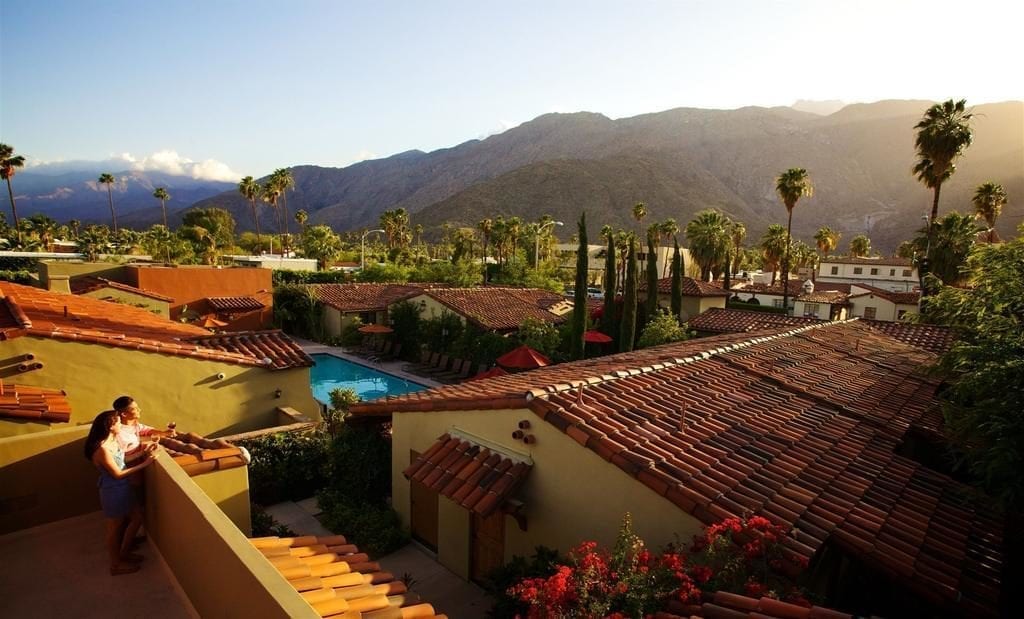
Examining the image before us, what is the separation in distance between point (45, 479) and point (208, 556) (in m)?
2.86

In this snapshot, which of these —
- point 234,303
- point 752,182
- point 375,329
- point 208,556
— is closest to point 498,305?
point 375,329

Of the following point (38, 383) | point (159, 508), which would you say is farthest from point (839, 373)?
point (38, 383)

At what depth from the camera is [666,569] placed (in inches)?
188

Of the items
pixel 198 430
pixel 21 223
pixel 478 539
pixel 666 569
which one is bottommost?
pixel 478 539

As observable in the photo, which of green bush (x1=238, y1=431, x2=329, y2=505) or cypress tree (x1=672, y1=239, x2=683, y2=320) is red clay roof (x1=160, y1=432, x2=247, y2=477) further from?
cypress tree (x1=672, y1=239, x2=683, y2=320)

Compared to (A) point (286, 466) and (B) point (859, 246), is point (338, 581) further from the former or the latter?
(B) point (859, 246)

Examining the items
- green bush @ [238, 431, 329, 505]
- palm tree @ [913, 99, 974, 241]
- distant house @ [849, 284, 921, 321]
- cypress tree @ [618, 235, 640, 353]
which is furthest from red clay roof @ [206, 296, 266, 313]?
distant house @ [849, 284, 921, 321]

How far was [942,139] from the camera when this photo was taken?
27.7m

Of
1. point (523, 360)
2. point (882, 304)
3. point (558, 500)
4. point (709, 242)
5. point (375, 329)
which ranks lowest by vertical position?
point (375, 329)

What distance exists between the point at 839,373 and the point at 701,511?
814cm

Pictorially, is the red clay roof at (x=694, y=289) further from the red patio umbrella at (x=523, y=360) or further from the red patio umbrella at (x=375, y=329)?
the red patio umbrella at (x=375, y=329)

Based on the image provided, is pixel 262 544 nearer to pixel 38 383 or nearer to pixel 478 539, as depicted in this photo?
pixel 478 539

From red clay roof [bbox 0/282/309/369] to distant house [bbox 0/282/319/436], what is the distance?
2 centimetres

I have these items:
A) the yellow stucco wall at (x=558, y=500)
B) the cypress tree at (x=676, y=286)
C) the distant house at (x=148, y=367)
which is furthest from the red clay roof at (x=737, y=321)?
the distant house at (x=148, y=367)
